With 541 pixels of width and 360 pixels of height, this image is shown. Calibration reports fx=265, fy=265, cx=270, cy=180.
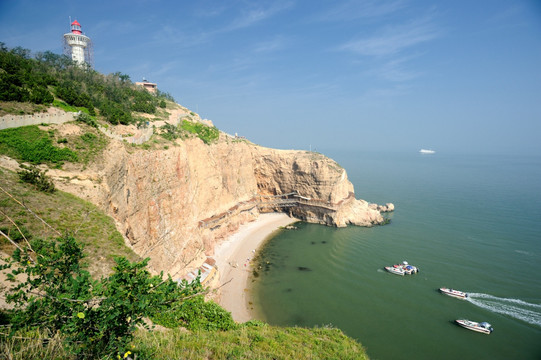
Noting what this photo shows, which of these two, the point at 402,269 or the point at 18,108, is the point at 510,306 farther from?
the point at 18,108

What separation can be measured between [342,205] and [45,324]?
168 feet

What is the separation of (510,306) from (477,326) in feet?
20.2

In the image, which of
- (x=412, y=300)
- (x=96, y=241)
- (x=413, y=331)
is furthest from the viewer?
(x=412, y=300)

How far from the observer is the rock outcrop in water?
19.8 meters

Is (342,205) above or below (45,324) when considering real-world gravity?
below

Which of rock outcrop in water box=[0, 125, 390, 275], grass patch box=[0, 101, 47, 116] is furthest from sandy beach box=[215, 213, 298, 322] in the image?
grass patch box=[0, 101, 47, 116]

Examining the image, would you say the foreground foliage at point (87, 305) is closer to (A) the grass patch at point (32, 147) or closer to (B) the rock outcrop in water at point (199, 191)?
(B) the rock outcrop in water at point (199, 191)

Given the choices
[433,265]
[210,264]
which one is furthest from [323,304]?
[433,265]

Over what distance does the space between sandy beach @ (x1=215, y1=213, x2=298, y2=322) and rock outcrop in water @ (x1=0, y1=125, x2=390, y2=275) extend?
194cm

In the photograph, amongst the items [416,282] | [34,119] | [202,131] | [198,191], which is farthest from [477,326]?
[202,131]

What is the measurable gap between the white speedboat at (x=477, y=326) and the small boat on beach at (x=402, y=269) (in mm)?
8789

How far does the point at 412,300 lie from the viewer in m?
28.8

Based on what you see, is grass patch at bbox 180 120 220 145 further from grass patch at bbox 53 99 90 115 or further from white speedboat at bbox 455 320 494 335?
white speedboat at bbox 455 320 494 335

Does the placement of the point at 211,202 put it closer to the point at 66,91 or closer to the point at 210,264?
the point at 210,264
